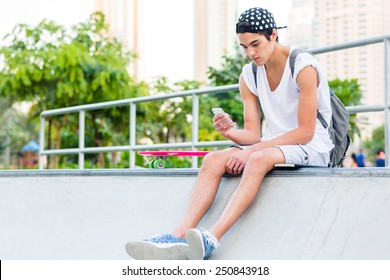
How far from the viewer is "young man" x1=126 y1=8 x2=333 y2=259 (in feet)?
11.1

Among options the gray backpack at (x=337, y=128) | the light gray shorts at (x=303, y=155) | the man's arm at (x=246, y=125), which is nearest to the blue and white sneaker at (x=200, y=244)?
the light gray shorts at (x=303, y=155)

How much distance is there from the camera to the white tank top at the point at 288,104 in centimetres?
367

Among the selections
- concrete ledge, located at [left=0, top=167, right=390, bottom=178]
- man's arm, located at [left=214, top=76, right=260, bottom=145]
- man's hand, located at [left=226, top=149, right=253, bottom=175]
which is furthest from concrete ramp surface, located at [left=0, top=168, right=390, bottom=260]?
man's arm, located at [left=214, top=76, right=260, bottom=145]

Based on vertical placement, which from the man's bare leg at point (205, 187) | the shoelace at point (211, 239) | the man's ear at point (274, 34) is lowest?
the shoelace at point (211, 239)

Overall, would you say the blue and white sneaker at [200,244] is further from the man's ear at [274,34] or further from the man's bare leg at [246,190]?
the man's ear at [274,34]

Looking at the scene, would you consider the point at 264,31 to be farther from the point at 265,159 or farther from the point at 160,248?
the point at 160,248

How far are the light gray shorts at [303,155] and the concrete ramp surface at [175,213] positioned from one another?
4.1 inches

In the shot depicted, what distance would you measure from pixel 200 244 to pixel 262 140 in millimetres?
807

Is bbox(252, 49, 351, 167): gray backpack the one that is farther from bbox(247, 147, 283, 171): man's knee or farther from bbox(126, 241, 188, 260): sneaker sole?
bbox(126, 241, 188, 260): sneaker sole

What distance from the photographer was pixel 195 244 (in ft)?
10.6

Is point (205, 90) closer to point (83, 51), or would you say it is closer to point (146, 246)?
point (146, 246)

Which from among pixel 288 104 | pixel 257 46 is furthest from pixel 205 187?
pixel 257 46

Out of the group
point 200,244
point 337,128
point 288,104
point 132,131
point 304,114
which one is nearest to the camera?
point 200,244
